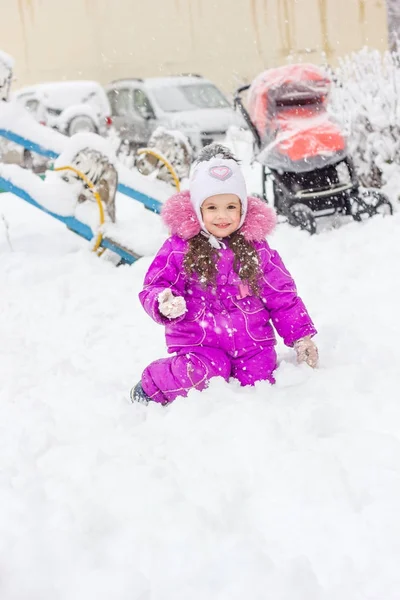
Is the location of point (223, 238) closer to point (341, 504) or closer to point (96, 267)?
point (341, 504)

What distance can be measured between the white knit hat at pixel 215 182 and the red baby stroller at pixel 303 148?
3160 mm

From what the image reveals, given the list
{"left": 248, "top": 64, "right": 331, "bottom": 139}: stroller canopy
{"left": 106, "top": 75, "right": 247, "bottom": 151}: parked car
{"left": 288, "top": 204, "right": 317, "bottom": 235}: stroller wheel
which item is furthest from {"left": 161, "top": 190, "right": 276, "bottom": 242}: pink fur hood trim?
{"left": 106, "top": 75, "right": 247, "bottom": 151}: parked car

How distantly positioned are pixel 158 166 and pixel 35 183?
1.65 meters

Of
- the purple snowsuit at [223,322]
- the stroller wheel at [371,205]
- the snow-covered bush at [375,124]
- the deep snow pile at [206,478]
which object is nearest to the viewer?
the deep snow pile at [206,478]

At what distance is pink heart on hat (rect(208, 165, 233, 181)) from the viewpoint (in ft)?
10.4

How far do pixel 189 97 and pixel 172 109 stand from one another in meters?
0.66

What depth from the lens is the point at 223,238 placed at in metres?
3.28

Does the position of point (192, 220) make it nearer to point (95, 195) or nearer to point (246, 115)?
point (95, 195)

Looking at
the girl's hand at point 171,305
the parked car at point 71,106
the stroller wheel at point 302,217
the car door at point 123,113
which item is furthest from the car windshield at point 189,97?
the girl's hand at point 171,305

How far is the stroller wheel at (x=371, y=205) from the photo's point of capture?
6484mm

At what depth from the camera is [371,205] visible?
6.50m

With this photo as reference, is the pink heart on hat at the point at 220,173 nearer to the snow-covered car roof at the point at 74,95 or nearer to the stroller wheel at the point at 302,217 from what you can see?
the stroller wheel at the point at 302,217

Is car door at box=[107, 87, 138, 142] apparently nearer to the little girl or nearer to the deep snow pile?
the deep snow pile

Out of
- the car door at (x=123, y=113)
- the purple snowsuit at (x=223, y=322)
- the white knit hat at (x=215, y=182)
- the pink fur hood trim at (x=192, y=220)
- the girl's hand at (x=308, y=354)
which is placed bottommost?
the car door at (x=123, y=113)
